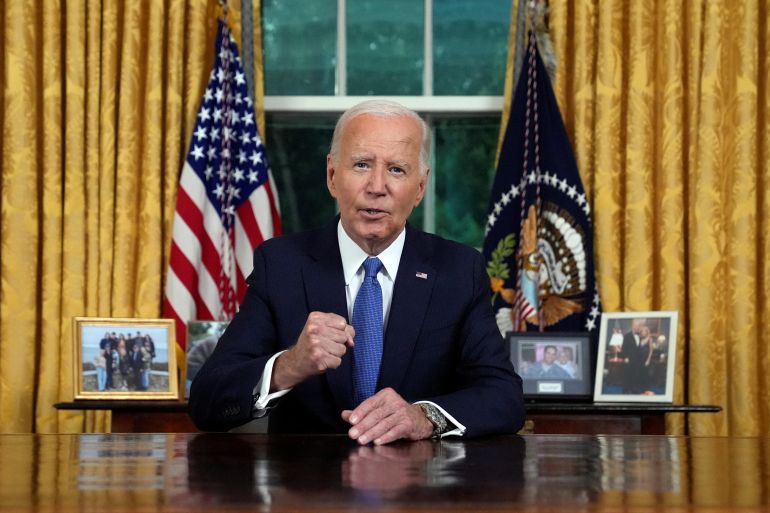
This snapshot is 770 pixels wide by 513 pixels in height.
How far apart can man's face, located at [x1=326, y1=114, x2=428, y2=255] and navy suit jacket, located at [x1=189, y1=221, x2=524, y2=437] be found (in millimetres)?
73

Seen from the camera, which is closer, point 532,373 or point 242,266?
point 532,373

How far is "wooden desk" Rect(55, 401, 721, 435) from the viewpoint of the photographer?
3559 mm

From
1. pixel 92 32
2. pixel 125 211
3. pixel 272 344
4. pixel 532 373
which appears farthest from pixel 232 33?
pixel 272 344

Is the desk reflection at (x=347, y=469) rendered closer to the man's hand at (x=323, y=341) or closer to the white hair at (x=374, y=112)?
the man's hand at (x=323, y=341)

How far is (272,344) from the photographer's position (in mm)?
2363

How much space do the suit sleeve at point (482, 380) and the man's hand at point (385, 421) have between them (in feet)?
0.45

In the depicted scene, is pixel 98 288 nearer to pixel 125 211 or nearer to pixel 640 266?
pixel 125 211

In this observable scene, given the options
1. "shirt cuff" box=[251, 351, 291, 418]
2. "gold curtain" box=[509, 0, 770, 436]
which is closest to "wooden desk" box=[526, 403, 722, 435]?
"gold curtain" box=[509, 0, 770, 436]

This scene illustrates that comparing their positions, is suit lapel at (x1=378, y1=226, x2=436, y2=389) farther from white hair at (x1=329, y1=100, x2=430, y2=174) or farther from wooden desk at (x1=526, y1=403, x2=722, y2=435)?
wooden desk at (x1=526, y1=403, x2=722, y2=435)

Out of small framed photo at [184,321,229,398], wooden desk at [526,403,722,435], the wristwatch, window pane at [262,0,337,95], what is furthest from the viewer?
window pane at [262,0,337,95]

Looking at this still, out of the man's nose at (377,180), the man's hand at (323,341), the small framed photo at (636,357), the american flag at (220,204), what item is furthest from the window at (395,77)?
the man's hand at (323,341)

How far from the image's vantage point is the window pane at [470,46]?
4461 mm

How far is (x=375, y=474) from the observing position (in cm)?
139

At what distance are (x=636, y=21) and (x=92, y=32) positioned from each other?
6.44ft
